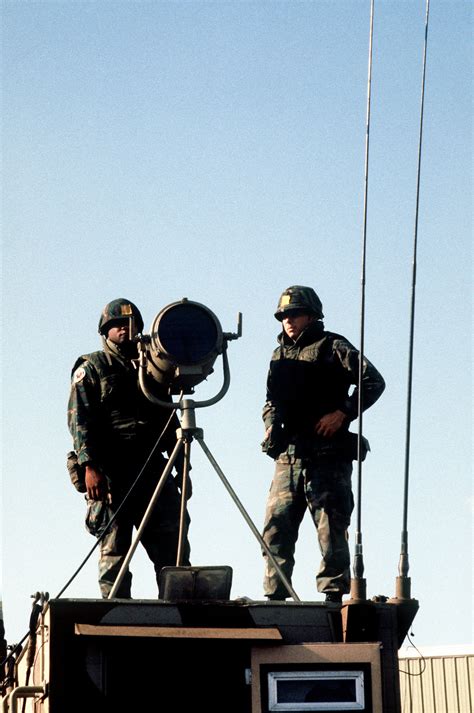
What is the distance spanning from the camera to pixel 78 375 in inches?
412

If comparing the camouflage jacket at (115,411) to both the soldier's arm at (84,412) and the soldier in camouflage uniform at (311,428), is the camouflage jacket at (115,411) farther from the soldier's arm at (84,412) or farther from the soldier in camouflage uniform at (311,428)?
the soldier in camouflage uniform at (311,428)

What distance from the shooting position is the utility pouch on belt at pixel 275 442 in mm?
10570

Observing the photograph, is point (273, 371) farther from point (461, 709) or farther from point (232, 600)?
point (461, 709)

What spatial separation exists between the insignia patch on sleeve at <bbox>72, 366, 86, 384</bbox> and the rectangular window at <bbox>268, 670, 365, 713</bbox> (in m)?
3.68

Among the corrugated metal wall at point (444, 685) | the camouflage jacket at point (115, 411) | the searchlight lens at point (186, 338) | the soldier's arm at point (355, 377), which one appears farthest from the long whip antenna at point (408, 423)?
the corrugated metal wall at point (444, 685)

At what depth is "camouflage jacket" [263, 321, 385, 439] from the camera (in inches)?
413

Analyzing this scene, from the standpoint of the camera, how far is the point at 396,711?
292 inches

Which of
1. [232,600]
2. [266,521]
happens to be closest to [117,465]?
[266,521]

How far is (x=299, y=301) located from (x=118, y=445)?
1779 mm

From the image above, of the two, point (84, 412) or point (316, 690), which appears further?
point (84, 412)

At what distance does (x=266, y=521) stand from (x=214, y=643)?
3.13m

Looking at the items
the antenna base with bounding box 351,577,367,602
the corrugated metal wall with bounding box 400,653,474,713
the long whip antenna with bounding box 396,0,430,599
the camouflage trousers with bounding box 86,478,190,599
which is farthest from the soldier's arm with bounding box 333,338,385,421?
the corrugated metal wall with bounding box 400,653,474,713

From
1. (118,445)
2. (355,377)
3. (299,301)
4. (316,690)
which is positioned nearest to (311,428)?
(355,377)

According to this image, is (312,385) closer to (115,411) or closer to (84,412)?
(115,411)
